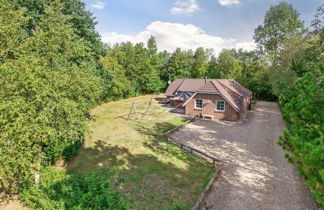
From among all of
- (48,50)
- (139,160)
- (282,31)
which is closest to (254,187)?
(139,160)

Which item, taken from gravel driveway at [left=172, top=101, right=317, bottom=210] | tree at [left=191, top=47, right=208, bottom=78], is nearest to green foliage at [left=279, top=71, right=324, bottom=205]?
gravel driveway at [left=172, top=101, right=317, bottom=210]

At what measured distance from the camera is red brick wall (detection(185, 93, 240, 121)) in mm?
18675

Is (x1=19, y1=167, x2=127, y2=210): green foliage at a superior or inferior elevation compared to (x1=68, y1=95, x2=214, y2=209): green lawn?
superior

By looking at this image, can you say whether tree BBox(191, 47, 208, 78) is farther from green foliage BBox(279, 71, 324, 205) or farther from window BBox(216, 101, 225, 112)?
green foliage BBox(279, 71, 324, 205)

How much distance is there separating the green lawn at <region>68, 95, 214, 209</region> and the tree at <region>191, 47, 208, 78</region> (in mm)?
36601

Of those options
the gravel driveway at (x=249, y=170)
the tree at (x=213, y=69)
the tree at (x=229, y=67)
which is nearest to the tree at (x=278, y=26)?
the tree at (x=229, y=67)

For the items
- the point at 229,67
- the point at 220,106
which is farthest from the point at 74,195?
the point at 229,67

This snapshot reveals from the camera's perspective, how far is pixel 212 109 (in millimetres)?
19625

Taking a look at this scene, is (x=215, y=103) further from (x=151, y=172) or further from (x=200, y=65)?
(x=200, y=65)

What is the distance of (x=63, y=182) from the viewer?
5566 millimetres

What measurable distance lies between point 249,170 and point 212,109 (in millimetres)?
11008

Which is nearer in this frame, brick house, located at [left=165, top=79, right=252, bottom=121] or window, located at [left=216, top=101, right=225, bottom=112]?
brick house, located at [left=165, top=79, right=252, bottom=121]

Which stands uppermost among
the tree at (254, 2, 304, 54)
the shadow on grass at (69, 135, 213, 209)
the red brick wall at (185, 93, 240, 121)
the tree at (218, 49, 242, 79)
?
the tree at (254, 2, 304, 54)

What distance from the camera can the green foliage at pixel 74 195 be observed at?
4.49 metres
